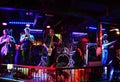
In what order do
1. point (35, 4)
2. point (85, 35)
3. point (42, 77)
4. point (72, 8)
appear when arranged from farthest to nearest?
1. point (85, 35)
2. point (72, 8)
3. point (35, 4)
4. point (42, 77)

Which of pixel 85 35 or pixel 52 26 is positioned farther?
pixel 85 35

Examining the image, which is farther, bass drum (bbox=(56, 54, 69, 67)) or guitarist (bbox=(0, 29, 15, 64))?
bass drum (bbox=(56, 54, 69, 67))

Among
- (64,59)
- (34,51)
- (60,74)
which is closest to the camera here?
(60,74)

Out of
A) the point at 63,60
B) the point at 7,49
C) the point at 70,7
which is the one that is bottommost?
the point at 63,60

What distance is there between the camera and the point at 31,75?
318 inches

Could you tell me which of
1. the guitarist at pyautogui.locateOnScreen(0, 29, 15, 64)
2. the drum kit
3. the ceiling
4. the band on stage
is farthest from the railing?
the drum kit

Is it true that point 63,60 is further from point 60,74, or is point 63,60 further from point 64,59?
point 60,74

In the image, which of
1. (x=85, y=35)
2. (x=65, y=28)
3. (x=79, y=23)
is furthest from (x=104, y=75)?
(x=85, y=35)

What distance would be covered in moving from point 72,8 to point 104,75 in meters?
3.37

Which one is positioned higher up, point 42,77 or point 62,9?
point 62,9

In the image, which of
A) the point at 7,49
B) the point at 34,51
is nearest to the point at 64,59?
the point at 34,51

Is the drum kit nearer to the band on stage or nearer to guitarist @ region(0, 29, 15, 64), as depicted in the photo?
the band on stage

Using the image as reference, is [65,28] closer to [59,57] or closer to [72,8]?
[59,57]

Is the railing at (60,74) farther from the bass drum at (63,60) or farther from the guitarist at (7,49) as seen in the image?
the bass drum at (63,60)
